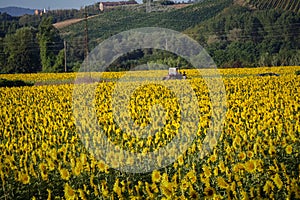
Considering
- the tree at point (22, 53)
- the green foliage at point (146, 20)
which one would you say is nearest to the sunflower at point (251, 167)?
the tree at point (22, 53)

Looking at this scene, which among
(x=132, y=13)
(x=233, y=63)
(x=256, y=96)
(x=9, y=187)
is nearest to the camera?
(x=9, y=187)

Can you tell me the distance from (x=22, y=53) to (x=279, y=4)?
39463 mm

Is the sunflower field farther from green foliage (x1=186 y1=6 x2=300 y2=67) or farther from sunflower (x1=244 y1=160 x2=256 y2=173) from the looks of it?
green foliage (x1=186 y1=6 x2=300 y2=67)

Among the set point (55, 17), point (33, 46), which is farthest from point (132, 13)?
point (33, 46)

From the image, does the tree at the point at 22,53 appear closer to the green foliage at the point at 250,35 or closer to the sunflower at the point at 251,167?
the green foliage at the point at 250,35

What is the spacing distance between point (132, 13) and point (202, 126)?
4129 inches

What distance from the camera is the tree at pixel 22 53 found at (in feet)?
180

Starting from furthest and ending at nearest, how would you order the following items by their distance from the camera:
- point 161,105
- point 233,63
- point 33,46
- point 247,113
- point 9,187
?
point 33,46 → point 233,63 → point 161,105 → point 247,113 → point 9,187

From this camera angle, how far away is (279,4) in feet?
252

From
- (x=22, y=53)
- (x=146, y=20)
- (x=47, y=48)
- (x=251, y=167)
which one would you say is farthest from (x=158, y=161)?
(x=146, y=20)

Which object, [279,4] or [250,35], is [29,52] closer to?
[250,35]

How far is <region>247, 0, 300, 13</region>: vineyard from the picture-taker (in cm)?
7331

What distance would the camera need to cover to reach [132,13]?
112 metres

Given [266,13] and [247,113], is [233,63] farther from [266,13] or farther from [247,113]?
[247,113]
